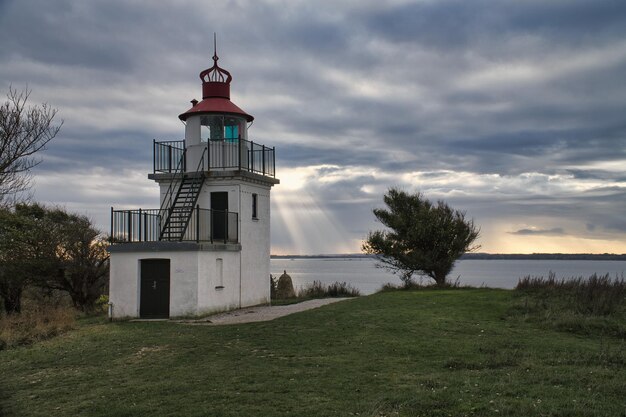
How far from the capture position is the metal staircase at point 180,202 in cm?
2372

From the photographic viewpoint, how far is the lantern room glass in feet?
83.3

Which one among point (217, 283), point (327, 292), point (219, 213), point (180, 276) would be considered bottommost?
point (327, 292)

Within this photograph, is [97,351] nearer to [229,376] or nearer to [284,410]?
[229,376]

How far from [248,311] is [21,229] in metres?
14.3

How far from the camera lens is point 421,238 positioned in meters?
33.0

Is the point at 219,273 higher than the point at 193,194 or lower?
lower

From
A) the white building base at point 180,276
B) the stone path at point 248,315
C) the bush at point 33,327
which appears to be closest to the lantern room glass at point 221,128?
the white building base at point 180,276

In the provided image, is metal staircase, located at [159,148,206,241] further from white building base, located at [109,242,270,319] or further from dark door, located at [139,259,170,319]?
dark door, located at [139,259,170,319]

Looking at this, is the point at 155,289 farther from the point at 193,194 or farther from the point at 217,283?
the point at 193,194

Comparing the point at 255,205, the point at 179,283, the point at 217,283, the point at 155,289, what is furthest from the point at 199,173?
the point at 155,289

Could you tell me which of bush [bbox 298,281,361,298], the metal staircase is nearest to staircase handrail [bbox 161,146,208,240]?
the metal staircase

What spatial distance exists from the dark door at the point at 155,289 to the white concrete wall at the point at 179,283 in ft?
0.69

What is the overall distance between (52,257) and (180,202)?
40.6 ft

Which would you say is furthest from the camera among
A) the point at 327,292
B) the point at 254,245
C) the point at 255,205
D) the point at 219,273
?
the point at 327,292
